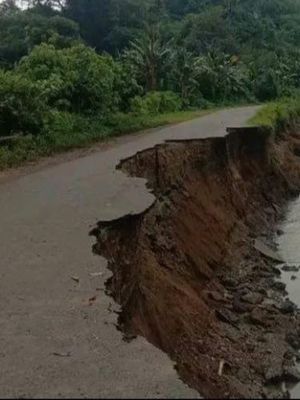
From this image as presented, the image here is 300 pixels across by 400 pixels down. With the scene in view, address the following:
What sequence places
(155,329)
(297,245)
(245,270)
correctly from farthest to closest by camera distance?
1. (297,245)
2. (245,270)
3. (155,329)

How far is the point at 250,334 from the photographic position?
8773mm

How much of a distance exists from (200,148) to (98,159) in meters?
3.01

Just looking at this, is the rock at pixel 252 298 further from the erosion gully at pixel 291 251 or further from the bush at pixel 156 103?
the bush at pixel 156 103

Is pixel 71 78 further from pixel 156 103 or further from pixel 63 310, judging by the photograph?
pixel 63 310

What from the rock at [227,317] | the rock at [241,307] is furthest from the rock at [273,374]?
the rock at [241,307]

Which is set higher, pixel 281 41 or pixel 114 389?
pixel 281 41

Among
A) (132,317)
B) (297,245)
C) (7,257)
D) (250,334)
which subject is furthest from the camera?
(297,245)

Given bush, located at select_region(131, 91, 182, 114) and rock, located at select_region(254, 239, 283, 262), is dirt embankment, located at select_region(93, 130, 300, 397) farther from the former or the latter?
bush, located at select_region(131, 91, 182, 114)

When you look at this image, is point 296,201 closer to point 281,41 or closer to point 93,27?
point 93,27

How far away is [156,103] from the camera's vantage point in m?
27.6

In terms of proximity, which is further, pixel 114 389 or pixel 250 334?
pixel 250 334

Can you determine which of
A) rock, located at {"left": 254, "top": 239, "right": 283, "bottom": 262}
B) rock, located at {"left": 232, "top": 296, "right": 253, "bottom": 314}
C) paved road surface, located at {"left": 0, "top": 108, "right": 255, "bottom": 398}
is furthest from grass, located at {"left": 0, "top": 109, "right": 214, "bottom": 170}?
rock, located at {"left": 232, "top": 296, "right": 253, "bottom": 314}

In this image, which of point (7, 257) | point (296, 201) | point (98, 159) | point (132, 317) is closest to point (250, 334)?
point (132, 317)

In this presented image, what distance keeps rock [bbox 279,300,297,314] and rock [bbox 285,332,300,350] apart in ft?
3.23
